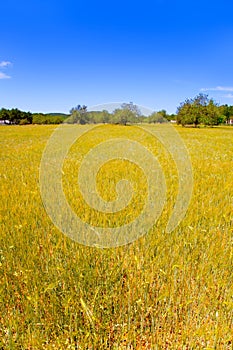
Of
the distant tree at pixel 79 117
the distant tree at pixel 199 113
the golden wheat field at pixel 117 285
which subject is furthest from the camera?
the distant tree at pixel 199 113

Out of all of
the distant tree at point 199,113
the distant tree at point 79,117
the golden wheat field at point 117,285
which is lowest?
the golden wheat field at point 117,285

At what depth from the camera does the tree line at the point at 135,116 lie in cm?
569

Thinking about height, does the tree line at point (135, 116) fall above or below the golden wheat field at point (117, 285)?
above

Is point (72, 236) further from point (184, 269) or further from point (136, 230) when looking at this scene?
point (184, 269)

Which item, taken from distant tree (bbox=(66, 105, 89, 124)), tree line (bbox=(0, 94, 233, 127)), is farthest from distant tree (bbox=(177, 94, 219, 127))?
distant tree (bbox=(66, 105, 89, 124))

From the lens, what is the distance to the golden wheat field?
1.92 meters

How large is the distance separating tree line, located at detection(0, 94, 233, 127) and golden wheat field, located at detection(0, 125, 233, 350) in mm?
2469

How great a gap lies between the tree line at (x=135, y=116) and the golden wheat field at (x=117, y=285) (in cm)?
247

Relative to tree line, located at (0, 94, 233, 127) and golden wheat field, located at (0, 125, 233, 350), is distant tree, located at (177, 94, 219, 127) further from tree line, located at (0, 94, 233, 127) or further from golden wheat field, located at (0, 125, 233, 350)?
golden wheat field, located at (0, 125, 233, 350)

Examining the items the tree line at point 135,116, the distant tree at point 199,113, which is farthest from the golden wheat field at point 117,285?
the distant tree at point 199,113

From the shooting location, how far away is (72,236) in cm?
329

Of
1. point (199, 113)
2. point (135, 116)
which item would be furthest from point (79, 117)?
point (199, 113)

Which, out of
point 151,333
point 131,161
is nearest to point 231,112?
point 131,161

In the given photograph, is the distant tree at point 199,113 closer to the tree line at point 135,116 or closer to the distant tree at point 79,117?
the tree line at point 135,116
